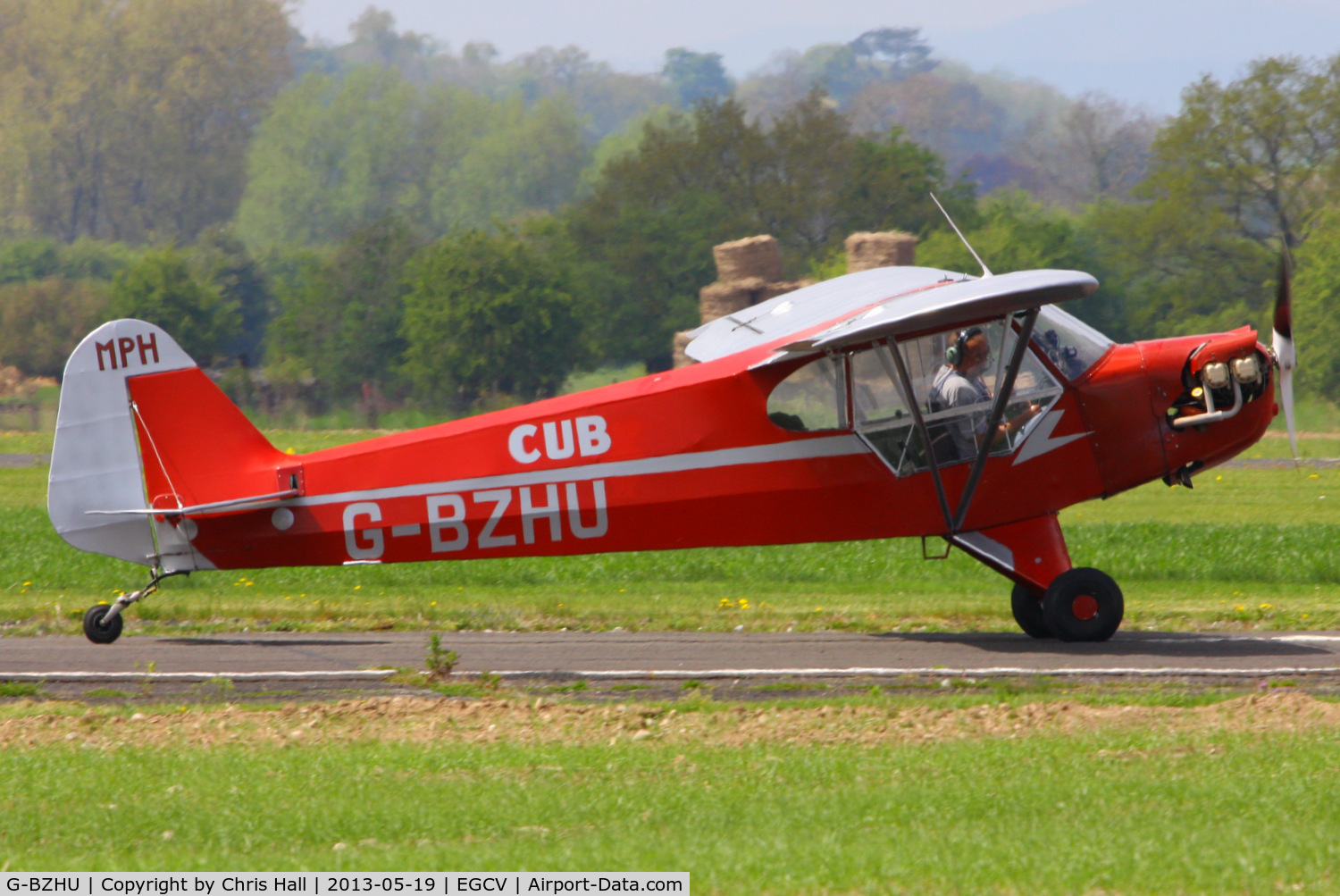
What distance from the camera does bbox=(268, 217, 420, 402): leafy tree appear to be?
5522 centimetres

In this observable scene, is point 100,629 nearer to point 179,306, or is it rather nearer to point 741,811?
point 741,811

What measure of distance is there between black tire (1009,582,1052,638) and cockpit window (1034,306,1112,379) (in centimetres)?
190

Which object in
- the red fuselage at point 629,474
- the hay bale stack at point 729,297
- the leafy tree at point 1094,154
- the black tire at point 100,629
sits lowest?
the black tire at point 100,629

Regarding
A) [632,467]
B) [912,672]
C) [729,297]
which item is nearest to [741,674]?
[912,672]

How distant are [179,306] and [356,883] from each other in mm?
57309

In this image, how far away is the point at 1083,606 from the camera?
36.8ft

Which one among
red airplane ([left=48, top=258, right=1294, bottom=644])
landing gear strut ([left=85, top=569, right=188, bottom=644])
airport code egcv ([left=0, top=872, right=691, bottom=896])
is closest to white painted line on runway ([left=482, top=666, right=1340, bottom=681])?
red airplane ([left=48, top=258, right=1294, bottom=644])

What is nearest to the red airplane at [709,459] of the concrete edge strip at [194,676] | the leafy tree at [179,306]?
the concrete edge strip at [194,676]

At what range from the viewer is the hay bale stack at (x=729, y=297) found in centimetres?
4291

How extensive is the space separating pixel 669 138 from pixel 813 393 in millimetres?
53031

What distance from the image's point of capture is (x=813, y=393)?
11.1 metres

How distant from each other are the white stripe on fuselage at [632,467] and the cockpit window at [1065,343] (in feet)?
5.59

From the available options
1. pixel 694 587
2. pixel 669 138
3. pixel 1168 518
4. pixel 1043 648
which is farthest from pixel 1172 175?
pixel 1043 648

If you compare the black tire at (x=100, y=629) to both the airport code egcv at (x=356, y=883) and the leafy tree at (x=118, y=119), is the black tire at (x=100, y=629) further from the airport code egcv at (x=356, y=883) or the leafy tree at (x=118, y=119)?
the leafy tree at (x=118, y=119)
